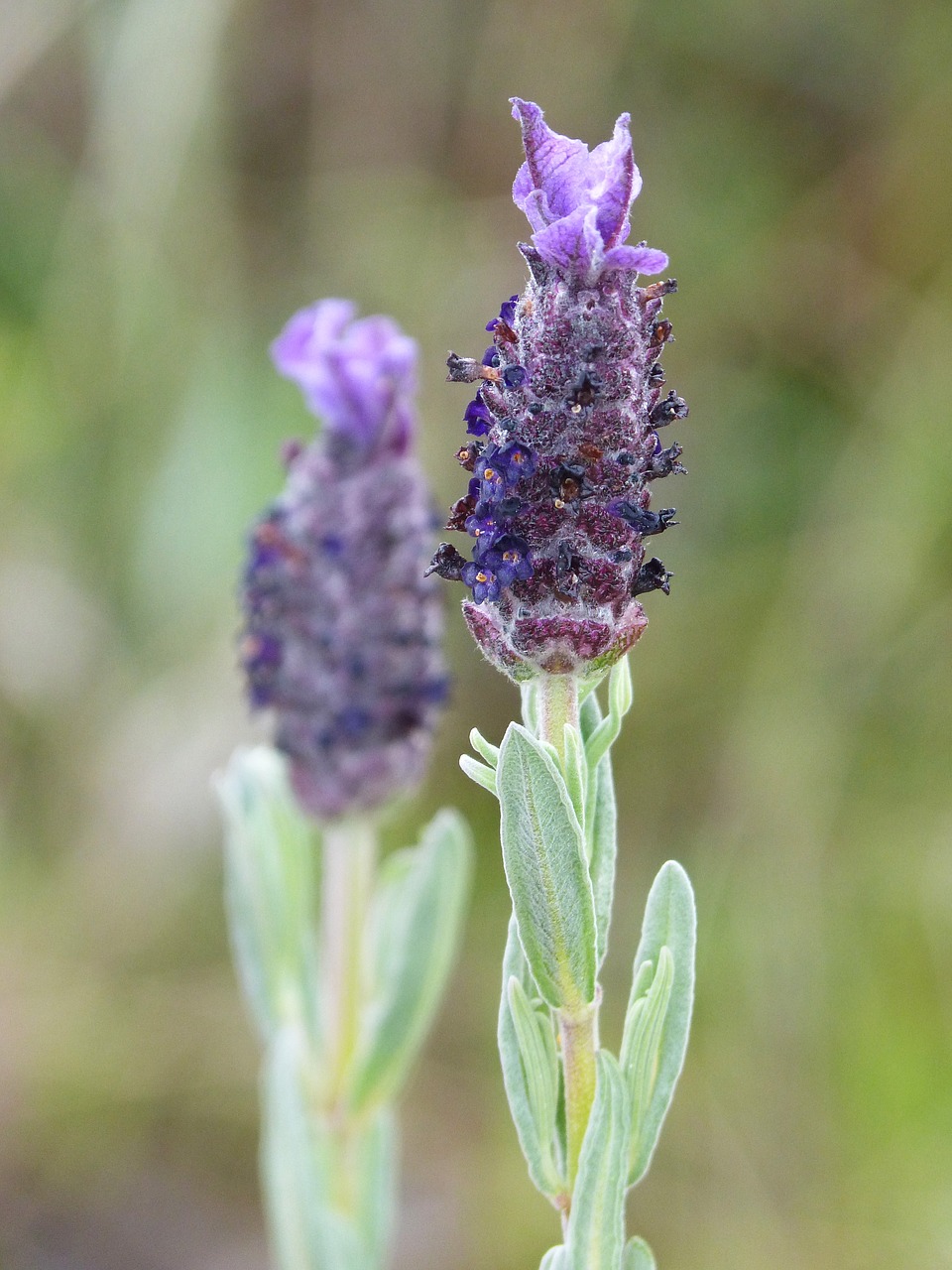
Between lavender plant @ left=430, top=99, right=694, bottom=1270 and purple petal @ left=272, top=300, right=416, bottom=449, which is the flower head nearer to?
lavender plant @ left=430, top=99, right=694, bottom=1270

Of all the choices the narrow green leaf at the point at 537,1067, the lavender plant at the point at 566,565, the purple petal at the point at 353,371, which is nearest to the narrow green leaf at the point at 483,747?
the lavender plant at the point at 566,565

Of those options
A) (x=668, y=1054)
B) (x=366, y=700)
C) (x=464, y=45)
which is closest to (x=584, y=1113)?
(x=668, y=1054)

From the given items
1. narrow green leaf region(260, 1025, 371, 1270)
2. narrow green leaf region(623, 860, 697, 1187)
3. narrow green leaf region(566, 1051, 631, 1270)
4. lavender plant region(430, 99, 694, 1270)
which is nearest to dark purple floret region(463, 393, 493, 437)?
lavender plant region(430, 99, 694, 1270)

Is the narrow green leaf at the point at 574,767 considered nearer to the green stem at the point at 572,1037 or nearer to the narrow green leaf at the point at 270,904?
the green stem at the point at 572,1037

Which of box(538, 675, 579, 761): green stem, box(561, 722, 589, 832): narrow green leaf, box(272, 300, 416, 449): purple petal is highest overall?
box(272, 300, 416, 449): purple petal

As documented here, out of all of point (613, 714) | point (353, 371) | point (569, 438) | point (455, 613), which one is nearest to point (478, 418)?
point (569, 438)
